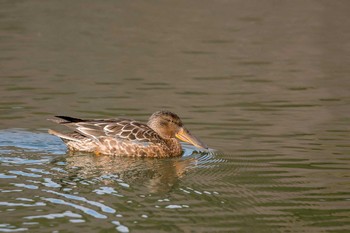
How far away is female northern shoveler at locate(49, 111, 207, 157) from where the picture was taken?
1082cm

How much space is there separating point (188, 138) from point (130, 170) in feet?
4.23

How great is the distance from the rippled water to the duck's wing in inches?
13.6

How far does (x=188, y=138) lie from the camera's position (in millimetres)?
11062

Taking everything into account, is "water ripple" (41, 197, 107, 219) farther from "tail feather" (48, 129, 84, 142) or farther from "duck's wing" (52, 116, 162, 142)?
"duck's wing" (52, 116, 162, 142)

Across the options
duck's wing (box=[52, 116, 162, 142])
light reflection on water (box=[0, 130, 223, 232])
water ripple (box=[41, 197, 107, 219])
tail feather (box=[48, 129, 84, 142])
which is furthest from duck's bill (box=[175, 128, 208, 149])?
water ripple (box=[41, 197, 107, 219])

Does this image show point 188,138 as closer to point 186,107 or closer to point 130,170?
point 130,170

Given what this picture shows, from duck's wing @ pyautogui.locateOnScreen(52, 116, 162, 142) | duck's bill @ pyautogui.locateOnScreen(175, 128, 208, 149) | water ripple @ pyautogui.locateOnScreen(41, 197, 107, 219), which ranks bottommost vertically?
water ripple @ pyautogui.locateOnScreen(41, 197, 107, 219)

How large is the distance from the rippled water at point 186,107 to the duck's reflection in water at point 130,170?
0.02 m

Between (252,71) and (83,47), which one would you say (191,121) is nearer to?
(252,71)

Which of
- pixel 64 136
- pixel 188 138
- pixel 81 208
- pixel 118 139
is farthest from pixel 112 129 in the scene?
pixel 81 208

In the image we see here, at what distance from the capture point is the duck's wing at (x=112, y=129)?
10.9 m

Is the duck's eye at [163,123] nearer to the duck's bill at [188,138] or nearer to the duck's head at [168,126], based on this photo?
the duck's head at [168,126]

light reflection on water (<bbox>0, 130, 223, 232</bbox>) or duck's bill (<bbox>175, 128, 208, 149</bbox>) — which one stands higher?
duck's bill (<bbox>175, 128, 208, 149</bbox>)

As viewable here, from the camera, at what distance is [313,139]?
1145 centimetres
